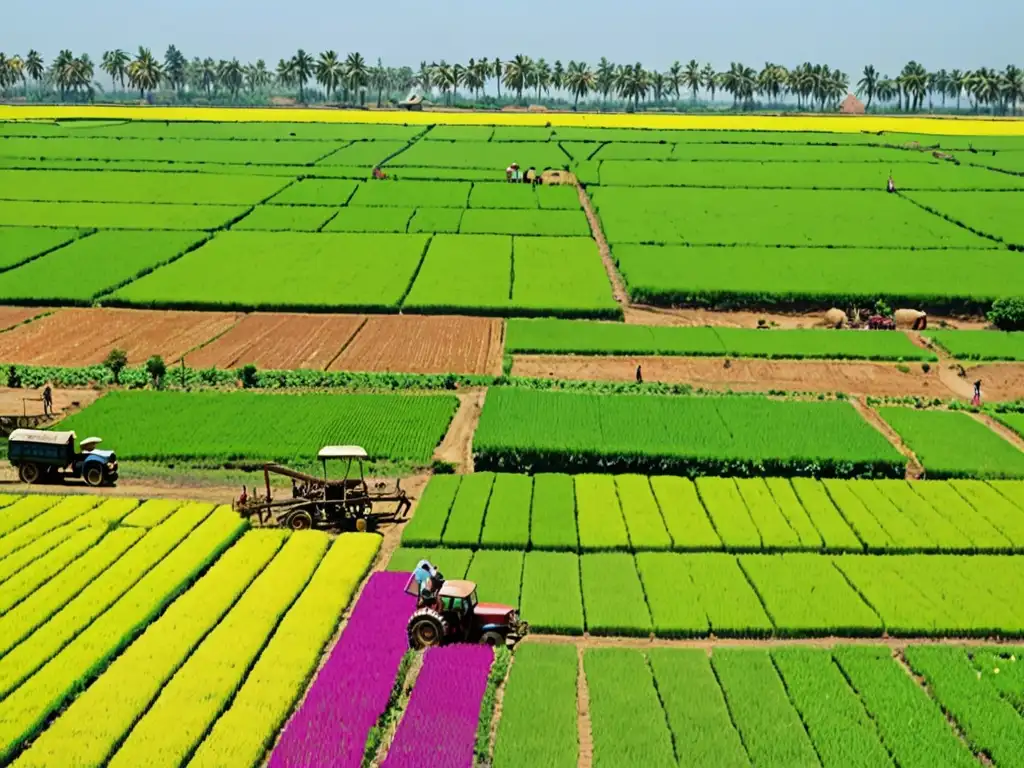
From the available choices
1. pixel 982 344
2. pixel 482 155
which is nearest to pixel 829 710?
pixel 982 344

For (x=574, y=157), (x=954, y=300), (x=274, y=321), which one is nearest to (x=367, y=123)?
(x=574, y=157)

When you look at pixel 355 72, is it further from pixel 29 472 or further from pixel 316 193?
pixel 29 472

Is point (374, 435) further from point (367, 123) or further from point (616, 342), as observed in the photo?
point (367, 123)

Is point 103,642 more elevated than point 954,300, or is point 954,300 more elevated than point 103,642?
point 954,300

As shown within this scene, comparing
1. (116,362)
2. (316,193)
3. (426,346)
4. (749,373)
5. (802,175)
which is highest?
(802,175)

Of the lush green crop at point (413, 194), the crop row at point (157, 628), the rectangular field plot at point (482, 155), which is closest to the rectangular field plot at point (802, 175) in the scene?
the rectangular field plot at point (482, 155)
